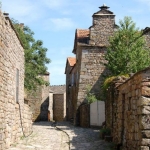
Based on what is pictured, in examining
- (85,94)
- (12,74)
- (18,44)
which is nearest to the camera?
(12,74)

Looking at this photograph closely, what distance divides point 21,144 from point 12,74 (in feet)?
8.26

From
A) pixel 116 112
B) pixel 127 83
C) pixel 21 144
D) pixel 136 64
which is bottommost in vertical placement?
pixel 21 144

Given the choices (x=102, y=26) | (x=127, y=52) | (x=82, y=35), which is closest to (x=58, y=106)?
(x=82, y=35)

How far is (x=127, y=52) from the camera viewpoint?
18.6 m

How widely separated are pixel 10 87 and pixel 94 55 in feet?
40.1

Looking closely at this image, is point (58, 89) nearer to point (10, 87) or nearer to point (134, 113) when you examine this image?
point (10, 87)

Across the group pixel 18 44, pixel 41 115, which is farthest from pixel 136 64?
pixel 41 115

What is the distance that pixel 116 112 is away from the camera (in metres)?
12.1

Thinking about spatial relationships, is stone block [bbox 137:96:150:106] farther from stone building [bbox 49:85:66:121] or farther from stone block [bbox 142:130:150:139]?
stone building [bbox 49:85:66:121]

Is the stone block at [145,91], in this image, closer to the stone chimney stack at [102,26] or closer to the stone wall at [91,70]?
the stone wall at [91,70]

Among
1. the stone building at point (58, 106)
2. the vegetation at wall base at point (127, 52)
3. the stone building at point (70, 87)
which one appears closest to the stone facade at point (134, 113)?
the vegetation at wall base at point (127, 52)

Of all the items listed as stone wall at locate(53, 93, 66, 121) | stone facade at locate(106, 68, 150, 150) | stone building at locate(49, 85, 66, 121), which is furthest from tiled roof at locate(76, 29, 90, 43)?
stone wall at locate(53, 93, 66, 121)

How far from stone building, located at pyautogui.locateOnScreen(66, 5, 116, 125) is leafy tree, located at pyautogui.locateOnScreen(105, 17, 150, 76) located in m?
2.94

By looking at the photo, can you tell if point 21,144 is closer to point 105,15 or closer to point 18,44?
point 18,44
